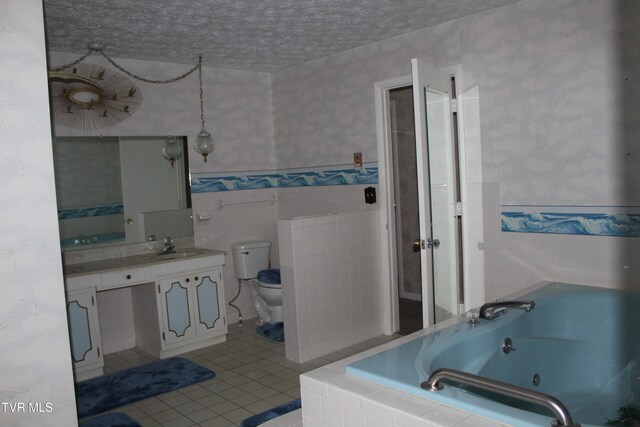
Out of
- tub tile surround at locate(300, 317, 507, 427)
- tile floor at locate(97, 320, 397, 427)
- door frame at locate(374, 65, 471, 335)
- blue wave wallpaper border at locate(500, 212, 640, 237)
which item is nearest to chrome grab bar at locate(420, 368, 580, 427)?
tub tile surround at locate(300, 317, 507, 427)

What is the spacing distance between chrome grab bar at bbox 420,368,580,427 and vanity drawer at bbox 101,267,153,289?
2.65 m

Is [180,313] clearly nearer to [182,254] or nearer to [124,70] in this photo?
[182,254]

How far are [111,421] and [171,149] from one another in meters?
2.30

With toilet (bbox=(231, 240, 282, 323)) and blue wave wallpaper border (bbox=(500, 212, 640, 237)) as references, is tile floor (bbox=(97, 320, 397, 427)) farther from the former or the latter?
blue wave wallpaper border (bbox=(500, 212, 640, 237))

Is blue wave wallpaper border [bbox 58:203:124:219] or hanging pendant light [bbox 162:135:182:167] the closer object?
blue wave wallpaper border [bbox 58:203:124:219]

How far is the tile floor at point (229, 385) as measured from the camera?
3062 mm

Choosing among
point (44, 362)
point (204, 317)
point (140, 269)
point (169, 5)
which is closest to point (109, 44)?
point (169, 5)

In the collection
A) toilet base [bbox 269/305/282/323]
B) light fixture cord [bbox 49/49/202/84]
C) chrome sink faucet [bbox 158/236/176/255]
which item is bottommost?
toilet base [bbox 269/305/282/323]

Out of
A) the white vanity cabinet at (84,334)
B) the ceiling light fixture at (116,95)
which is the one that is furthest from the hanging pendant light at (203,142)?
the white vanity cabinet at (84,334)

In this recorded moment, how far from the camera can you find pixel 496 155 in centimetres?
343

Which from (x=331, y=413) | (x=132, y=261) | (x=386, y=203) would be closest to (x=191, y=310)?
(x=132, y=261)

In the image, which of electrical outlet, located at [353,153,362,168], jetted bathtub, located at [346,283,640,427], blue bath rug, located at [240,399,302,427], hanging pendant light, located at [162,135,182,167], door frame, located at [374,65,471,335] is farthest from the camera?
hanging pendant light, located at [162,135,182,167]

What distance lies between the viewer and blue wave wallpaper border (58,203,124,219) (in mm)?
3975

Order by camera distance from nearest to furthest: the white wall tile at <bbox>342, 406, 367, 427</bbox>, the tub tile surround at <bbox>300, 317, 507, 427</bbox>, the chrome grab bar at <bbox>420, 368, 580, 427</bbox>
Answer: the chrome grab bar at <bbox>420, 368, 580, 427</bbox> → the tub tile surround at <bbox>300, 317, 507, 427</bbox> → the white wall tile at <bbox>342, 406, 367, 427</bbox>
